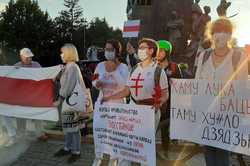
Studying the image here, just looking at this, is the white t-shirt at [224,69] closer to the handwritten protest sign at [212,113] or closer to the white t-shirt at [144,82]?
the handwritten protest sign at [212,113]

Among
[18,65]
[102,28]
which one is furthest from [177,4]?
[102,28]

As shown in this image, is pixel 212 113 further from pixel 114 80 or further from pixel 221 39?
pixel 114 80

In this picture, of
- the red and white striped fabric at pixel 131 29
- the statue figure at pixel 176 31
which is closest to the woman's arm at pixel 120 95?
the red and white striped fabric at pixel 131 29

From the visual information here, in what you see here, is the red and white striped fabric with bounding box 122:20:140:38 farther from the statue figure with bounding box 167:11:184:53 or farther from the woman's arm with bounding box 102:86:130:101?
the woman's arm with bounding box 102:86:130:101

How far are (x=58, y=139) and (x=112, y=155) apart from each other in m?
3.54

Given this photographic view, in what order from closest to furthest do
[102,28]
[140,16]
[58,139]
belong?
[58,139] → [140,16] → [102,28]

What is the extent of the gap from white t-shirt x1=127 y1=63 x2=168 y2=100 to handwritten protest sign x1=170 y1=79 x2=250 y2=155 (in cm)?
17

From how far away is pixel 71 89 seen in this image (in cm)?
832

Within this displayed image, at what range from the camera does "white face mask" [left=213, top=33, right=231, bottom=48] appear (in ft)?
18.6

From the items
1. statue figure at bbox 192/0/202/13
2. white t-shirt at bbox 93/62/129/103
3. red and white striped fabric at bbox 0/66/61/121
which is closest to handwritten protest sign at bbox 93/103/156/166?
white t-shirt at bbox 93/62/129/103

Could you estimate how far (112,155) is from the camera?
6.73 metres

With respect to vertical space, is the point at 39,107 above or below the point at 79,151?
above

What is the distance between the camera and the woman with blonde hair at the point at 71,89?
8.31 meters

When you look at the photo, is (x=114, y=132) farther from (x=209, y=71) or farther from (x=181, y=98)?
(x=209, y=71)
